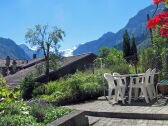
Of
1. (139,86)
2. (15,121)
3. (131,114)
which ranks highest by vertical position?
(139,86)

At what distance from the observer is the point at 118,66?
45.9 ft

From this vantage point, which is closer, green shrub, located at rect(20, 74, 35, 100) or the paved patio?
the paved patio

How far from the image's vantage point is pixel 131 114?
805 centimetres

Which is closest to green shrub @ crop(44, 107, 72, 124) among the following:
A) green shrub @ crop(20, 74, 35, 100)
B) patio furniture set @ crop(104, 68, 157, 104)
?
patio furniture set @ crop(104, 68, 157, 104)

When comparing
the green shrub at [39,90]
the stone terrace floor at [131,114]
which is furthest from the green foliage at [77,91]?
the green shrub at [39,90]

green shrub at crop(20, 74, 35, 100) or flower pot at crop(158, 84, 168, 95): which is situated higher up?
green shrub at crop(20, 74, 35, 100)

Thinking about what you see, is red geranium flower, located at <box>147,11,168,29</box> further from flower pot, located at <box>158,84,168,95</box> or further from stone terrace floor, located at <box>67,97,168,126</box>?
flower pot, located at <box>158,84,168,95</box>

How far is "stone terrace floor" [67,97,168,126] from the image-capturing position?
7.49m

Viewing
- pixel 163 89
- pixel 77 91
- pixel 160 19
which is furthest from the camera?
pixel 77 91

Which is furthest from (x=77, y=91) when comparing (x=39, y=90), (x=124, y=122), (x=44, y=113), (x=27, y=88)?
(x=27, y=88)

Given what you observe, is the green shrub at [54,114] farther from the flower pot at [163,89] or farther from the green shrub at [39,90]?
the green shrub at [39,90]

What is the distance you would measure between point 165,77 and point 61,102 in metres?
3.55

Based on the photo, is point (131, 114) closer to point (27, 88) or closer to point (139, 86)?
point (139, 86)

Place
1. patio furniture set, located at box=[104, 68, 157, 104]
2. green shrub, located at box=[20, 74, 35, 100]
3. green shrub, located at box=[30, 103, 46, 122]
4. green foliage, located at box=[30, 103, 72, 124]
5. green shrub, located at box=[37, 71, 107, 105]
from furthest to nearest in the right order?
1. green shrub, located at box=[20, 74, 35, 100]
2. green shrub, located at box=[37, 71, 107, 105]
3. patio furniture set, located at box=[104, 68, 157, 104]
4. green shrub, located at box=[30, 103, 46, 122]
5. green foliage, located at box=[30, 103, 72, 124]
